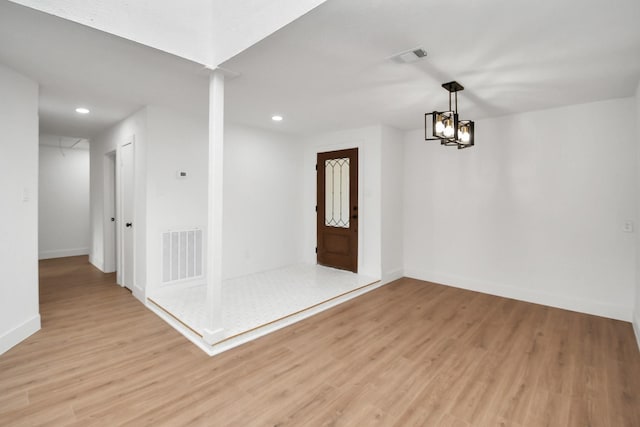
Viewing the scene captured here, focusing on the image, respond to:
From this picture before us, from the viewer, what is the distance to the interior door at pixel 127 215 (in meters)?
4.48

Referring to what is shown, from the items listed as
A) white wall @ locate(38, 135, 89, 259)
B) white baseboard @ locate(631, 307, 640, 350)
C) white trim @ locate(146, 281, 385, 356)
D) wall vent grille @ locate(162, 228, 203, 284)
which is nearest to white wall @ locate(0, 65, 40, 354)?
white trim @ locate(146, 281, 385, 356)

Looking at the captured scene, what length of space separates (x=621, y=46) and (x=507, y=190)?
236 cm

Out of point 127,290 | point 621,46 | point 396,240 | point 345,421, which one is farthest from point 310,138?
point 345,421

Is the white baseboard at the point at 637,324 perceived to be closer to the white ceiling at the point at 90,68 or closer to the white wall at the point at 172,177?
the white ceiling at the point at 90,68

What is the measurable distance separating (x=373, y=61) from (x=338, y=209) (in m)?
3.25

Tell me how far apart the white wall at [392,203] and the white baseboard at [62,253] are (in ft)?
23.1

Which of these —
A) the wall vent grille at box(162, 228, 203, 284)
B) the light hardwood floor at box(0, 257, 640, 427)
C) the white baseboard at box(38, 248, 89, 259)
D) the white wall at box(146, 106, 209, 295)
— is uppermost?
the white wall at box(146, 106, 209, 295)

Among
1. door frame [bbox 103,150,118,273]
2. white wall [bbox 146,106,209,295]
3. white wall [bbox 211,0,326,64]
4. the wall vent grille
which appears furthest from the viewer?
door frame [bbox 103,150,118,273]

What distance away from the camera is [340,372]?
8.48 feet

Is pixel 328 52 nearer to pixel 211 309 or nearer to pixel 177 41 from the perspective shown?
pixel 177 41

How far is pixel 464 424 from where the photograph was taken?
201cm

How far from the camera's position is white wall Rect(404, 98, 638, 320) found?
3736 mm

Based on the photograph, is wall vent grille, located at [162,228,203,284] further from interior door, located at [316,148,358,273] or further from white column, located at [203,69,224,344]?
interior door, located at [316,148,358,273]

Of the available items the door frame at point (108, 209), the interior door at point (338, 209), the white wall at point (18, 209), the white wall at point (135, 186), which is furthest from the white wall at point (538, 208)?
the door frame at point (108, 209)
